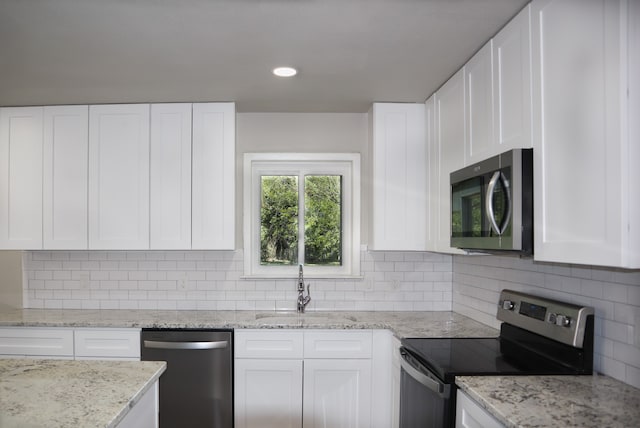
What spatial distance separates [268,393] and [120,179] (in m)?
1.69

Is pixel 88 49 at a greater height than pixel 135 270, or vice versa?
pixel 88 49

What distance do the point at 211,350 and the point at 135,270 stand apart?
1.00 meters

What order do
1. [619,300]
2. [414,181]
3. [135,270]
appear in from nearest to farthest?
[619,300]
[414,181]
[135,270]

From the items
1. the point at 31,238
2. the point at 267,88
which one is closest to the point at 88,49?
the point at 267,88

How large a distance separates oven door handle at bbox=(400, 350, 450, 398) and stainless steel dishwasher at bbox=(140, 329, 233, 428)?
1083 millimetres

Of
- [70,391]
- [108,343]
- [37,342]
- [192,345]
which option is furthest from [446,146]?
[37,342]

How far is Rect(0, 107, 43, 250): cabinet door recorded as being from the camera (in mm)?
3271

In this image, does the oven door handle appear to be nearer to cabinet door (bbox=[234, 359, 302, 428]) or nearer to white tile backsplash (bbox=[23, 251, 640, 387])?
cabinet door (bbox=[234, 359, 302, 428])

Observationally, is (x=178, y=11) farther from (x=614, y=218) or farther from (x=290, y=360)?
(x=290, y=360)

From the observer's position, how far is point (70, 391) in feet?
5.22

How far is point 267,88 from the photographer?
2.91 metres

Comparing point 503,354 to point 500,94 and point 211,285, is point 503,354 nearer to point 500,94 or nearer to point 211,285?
point 500,94

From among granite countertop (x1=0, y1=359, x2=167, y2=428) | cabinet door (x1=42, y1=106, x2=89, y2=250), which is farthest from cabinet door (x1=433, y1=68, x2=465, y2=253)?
cabinet door (x1=42, y1=106, x2=89, y2=250)

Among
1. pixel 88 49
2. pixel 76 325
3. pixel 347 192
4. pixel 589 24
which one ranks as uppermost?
pixel 88 49
